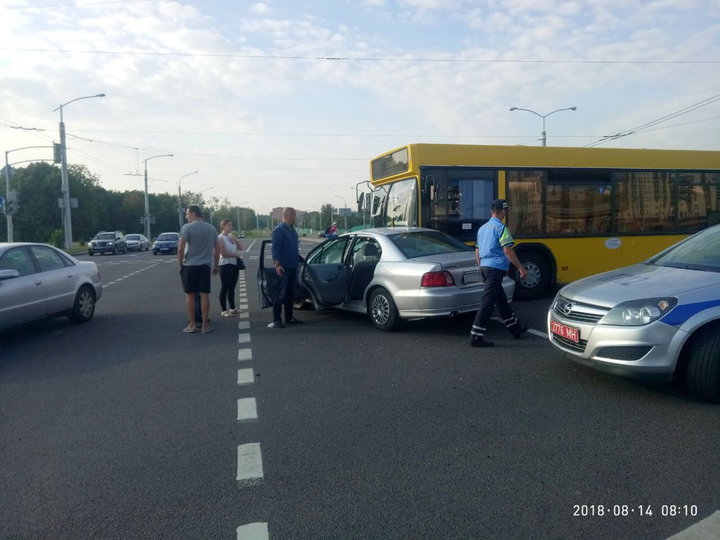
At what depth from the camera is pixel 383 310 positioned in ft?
28.2

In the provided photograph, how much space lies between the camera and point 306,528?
3.21 metres

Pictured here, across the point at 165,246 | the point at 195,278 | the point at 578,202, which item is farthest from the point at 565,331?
the point at 165,246

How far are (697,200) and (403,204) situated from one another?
624cm

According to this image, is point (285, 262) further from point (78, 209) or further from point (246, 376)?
point (78, 209)

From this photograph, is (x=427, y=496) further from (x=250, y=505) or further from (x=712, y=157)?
(x=712, y=157)

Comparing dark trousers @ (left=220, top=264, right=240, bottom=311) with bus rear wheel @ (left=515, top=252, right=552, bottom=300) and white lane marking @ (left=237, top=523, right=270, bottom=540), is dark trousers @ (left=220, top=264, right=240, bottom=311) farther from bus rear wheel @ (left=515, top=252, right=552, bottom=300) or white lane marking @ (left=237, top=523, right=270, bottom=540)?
white lane marking @ (left=237, top=523, right=270, bottom=540)

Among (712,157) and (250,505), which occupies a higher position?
(712,157)

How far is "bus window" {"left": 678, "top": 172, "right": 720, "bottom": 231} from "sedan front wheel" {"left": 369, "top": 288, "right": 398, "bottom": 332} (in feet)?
24.0

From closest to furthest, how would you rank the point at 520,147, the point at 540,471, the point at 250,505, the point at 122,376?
the point at 250,505, the point at 540,471, the point at 122,376, the point at 520,147

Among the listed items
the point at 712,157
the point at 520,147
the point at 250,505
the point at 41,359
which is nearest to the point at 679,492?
the point at 250,505

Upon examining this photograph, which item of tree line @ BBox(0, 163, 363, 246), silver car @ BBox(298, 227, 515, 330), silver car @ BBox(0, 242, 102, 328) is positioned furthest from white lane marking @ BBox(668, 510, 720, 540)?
tree line @ BBox(0, 163, 363, 246)

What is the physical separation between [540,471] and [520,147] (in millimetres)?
8770

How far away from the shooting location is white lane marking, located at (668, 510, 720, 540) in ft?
10.1
